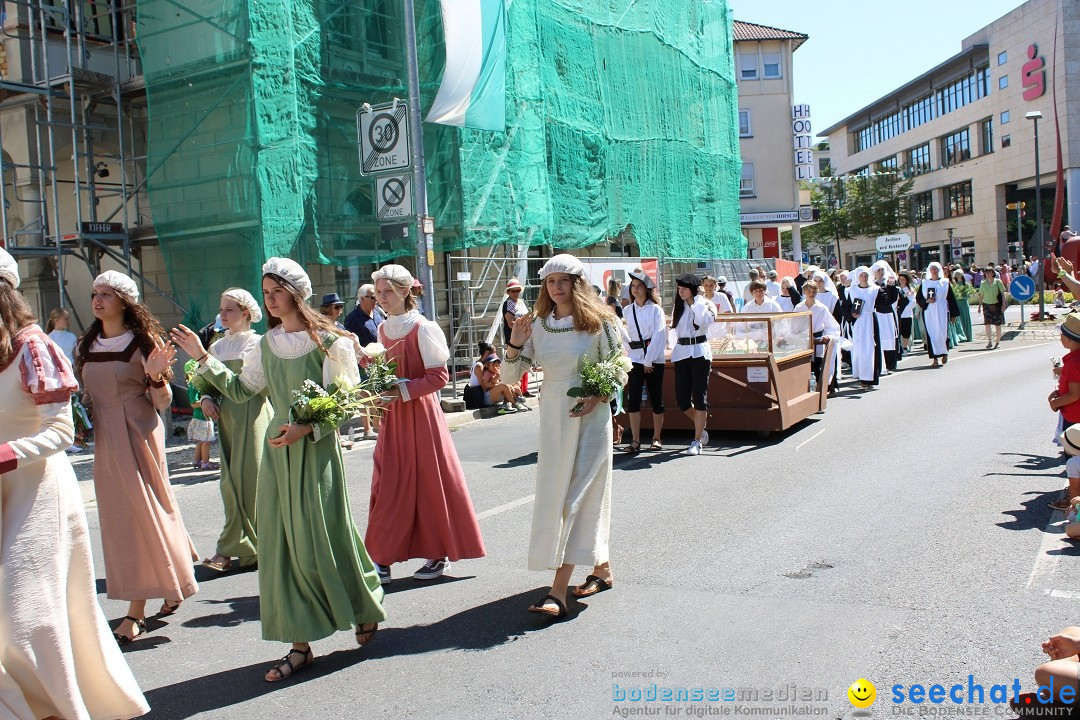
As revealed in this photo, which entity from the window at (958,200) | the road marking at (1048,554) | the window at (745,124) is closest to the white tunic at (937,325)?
the road marking at (1048,554)

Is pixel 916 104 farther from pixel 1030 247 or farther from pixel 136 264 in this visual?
pixel 136 264

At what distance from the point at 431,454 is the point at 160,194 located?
10.9 meters

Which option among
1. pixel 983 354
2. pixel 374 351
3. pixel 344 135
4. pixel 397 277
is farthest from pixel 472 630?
pixel 983 354

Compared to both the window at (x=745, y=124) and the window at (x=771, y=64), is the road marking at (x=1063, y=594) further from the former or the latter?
the window at (x=771, y=64)

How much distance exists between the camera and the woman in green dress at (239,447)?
21.6 feet

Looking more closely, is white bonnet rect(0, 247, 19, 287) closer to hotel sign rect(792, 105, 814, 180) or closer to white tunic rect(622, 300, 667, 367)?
white tunic rect(622, 300, 667, 367)

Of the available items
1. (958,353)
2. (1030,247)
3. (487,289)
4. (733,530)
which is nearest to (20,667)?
(733,530)

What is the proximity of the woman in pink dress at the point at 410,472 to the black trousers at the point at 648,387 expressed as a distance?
515 centimetres

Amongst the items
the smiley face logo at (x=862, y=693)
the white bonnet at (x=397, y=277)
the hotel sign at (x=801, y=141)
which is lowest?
the smiley face logo at (x=862, y=693)

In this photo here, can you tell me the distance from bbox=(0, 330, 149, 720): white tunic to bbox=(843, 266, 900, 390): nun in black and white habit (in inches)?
532

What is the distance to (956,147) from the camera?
220 feet

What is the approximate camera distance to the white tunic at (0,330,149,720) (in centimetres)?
363

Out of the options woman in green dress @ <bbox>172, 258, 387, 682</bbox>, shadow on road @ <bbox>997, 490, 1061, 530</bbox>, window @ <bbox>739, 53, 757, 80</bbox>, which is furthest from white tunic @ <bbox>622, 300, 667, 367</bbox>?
window @ <bbox>739, 53, 757, 80</bbox>

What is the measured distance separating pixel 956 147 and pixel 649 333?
64.4m
